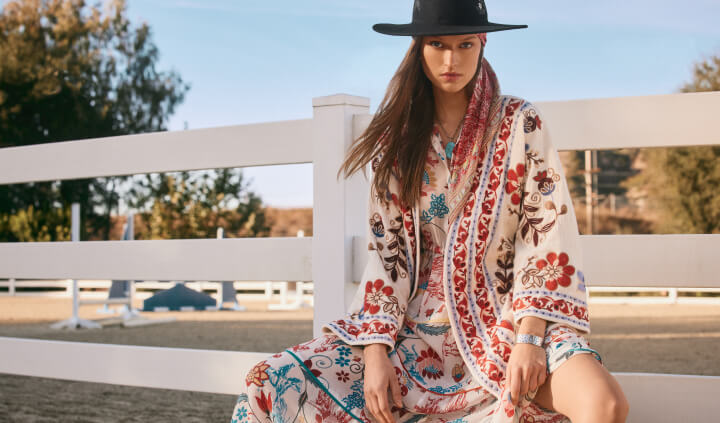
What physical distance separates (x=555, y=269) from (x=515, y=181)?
22 centimetres

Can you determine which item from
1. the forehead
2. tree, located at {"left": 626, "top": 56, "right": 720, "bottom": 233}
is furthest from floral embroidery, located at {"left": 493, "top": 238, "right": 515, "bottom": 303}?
tree, located at {"left": 626, "top": 56, "right": 720, "bottom": 233}

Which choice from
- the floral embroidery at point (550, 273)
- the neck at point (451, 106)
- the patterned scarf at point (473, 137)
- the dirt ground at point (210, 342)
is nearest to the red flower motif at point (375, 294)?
the patterned scarf at point (473, 137)

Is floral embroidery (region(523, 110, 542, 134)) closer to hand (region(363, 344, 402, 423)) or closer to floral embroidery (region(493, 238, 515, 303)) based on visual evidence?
floral embroidery (region(493, 238, 515, 303))

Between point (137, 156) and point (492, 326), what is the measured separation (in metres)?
1.69

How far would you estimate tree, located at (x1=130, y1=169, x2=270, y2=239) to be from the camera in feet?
59.9

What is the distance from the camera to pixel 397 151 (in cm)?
176

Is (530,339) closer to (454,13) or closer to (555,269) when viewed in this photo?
(555,269)

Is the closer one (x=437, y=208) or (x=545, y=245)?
(x=545, y=245)

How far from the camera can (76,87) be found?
22.0 m

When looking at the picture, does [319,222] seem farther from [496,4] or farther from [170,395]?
[496,4]

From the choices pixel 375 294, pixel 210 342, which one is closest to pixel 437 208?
pixel 375 294

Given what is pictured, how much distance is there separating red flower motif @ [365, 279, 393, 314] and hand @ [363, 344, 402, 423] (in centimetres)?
11

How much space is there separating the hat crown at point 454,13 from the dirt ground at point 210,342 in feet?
7.66

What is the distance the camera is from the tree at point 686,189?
16.0 meters
